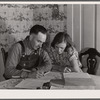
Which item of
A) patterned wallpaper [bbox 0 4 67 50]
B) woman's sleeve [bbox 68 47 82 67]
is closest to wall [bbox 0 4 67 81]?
patterned wallpaper [bbox 0 4 67 50]

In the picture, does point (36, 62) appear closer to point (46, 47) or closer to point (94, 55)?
point (46, 47)

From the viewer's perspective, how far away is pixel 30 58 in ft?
3.47

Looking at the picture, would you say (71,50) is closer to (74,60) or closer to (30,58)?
(74,60)

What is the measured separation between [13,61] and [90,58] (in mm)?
366

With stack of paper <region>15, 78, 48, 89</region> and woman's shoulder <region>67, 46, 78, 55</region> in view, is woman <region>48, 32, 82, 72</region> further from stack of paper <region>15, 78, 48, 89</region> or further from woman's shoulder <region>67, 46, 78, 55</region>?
stack of paper <region>15, 78, 48, 89</region>

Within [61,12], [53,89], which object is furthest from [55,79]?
[61,12]

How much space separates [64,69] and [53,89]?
187 millimetres

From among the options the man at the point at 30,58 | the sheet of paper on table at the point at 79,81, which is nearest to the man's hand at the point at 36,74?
the man at the point at 30,58

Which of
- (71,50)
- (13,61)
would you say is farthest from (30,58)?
(71,50)

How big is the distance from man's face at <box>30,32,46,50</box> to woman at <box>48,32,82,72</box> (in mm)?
50

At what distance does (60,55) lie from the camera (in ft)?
3.58

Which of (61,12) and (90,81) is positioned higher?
(61,12)

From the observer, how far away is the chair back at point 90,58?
3.36ft

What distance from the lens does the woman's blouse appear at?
106 centimetres
